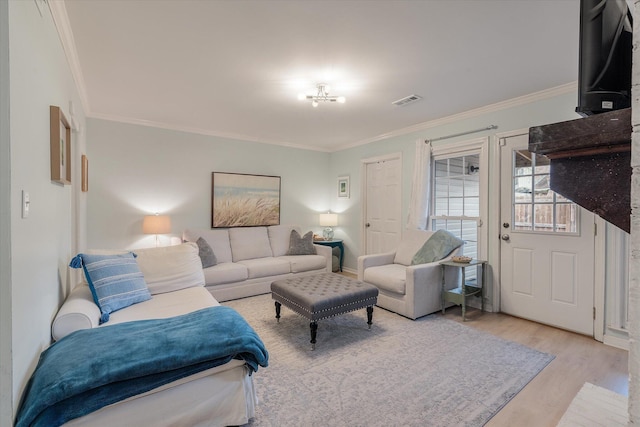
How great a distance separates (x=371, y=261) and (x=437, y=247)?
0.83m

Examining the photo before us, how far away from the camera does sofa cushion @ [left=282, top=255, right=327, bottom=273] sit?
4520 millimetres

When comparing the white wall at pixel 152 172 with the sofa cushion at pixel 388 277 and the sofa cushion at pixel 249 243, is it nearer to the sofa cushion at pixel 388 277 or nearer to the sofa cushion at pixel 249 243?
the sofa cushion at pixel 249 243

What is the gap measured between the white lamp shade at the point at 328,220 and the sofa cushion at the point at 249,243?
1.20 metres

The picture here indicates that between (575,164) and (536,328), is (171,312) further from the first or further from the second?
(536,328)

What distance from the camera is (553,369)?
7.64ft

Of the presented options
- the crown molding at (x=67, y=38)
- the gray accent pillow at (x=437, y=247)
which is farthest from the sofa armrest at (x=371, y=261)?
the crown molding at (x=67, y=38)

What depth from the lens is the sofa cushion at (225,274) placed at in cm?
383

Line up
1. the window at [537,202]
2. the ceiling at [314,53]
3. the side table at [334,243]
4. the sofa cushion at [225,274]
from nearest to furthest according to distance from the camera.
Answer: the ceiling at [314,53]
the window at [537,202]
the sofa cushion at [225,274]
the side table at [334,243]

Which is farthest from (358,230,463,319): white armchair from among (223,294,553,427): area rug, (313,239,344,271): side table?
(313,239,344,271): side table

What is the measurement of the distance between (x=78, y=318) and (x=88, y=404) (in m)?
0.69

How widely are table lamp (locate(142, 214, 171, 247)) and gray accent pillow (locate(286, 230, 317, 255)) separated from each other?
181 centimetres

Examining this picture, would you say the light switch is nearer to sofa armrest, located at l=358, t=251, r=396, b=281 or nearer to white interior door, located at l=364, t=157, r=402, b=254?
sofa armrest, located at l=358, t=251, r=396, b=281

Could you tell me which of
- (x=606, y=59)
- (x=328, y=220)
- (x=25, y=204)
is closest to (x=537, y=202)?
(x=606, y=59)

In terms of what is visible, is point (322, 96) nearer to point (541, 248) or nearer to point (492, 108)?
point (492, 108)
